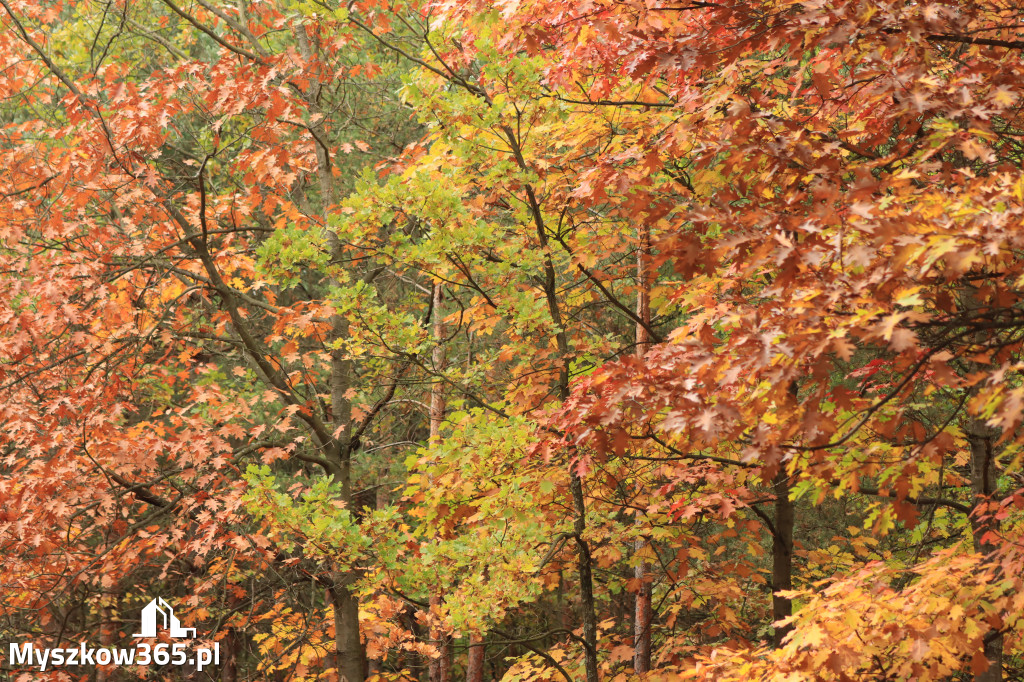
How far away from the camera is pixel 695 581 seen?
789 centimetres

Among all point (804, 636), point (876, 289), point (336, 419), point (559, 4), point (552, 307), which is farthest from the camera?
point (336, 419)

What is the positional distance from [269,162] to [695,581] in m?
5.74

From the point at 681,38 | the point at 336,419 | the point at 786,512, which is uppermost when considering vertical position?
the point at 681,38

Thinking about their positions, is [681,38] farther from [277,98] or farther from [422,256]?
[277,98]

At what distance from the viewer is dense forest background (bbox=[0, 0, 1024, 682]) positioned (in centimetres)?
326

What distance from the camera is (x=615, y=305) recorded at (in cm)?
655

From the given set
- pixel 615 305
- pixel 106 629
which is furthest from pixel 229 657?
pixel 615 305

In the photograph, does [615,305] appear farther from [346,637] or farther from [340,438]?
[346,637]

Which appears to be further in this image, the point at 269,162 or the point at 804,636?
the point at 269,162

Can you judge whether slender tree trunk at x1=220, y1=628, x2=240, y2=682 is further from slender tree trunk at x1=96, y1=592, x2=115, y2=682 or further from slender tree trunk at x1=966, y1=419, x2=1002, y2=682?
slender tree trunk at x1=966, y1=419, x2=1002, y2=682

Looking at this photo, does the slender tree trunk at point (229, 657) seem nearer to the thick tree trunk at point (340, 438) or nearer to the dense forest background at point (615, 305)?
the dense forest background at point (615, 305)

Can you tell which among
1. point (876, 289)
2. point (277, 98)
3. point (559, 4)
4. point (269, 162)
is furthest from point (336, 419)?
point (876, 289)

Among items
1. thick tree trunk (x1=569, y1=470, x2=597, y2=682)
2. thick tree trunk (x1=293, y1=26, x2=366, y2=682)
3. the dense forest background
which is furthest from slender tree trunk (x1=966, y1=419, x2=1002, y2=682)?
thick tree trunk (x1=293, y1=26, x2=366, y2=682)

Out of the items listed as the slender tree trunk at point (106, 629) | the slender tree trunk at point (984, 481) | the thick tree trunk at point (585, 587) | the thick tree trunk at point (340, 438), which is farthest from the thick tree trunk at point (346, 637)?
the slender tree trunk at point (106, 629)
